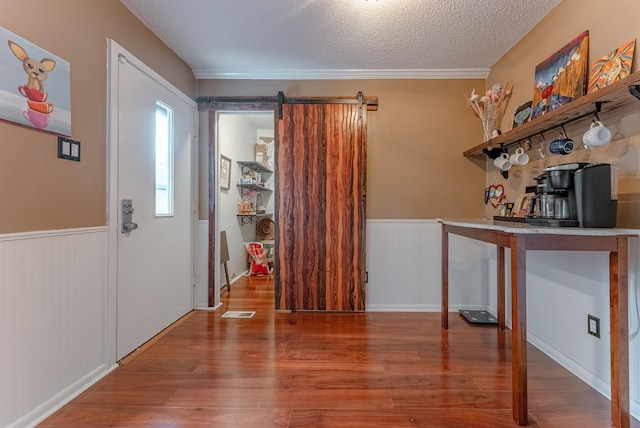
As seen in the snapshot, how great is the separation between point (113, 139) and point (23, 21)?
68cm

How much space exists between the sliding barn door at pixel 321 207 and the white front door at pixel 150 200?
34.5 inches

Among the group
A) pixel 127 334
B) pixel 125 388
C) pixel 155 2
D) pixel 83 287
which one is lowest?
pixel 125 388

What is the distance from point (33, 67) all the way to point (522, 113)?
304 cm

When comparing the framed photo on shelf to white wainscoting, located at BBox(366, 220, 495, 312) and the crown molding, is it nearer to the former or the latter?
the crown molding

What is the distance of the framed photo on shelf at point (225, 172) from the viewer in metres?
3.86

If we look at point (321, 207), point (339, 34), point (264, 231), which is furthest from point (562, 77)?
point (264, 231)

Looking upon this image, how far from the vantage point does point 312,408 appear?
157 centimetres

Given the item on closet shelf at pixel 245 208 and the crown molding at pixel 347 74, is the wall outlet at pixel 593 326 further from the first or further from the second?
the item on closet shelf at pixel 245 208

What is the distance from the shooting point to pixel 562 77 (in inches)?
77.7

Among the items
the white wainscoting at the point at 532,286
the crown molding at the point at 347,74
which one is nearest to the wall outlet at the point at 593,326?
the white wainscoting at the point at 532,286

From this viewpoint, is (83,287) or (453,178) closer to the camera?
(83,287)

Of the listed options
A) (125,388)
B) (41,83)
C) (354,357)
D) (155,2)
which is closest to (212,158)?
(155,2)

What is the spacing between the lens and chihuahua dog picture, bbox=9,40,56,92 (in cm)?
136

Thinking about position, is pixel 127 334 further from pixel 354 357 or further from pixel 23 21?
pixel 23 21
